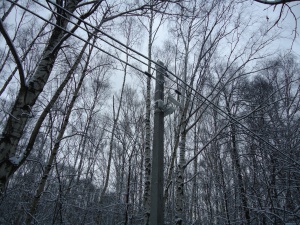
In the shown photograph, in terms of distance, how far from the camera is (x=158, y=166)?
2.49m

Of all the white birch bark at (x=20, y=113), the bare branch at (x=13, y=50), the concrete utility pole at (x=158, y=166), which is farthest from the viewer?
the concrete utility pole at (x=158, y=166)

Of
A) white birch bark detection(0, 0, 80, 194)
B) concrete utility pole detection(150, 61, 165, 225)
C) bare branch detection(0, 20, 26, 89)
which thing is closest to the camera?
bare branch detection(0, 20, 26, 89)

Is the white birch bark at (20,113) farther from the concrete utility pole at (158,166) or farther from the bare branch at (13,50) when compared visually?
the concrete utility pole at (158,166)

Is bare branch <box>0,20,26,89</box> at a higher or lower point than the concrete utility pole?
higher

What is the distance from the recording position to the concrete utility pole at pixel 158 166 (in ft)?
7.48

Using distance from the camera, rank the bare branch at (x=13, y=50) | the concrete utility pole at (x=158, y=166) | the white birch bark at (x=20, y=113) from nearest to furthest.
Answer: the bare branch at (x=13, y=50) < the white birch bark at (x=20, y=113) < the concrete utility pole at (x=158, y=166)

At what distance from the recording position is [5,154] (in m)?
2.12

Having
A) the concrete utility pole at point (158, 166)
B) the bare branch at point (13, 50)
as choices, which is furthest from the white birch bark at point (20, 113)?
the concrete utility pole at point (158, 166)

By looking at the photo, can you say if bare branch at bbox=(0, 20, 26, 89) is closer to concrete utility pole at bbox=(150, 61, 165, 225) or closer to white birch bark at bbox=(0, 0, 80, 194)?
white birch bark at bbox=(0, 0, 80, 194)

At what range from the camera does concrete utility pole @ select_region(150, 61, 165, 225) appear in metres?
2.28

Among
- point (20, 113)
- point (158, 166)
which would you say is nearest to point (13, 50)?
point (20, 113)

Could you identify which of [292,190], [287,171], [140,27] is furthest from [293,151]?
[140,27]

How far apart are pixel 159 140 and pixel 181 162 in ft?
9.45

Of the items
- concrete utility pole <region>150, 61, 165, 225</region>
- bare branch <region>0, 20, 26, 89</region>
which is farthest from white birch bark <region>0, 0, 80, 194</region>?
concrete utility pole <region>150, 61, 165, 225</region>
